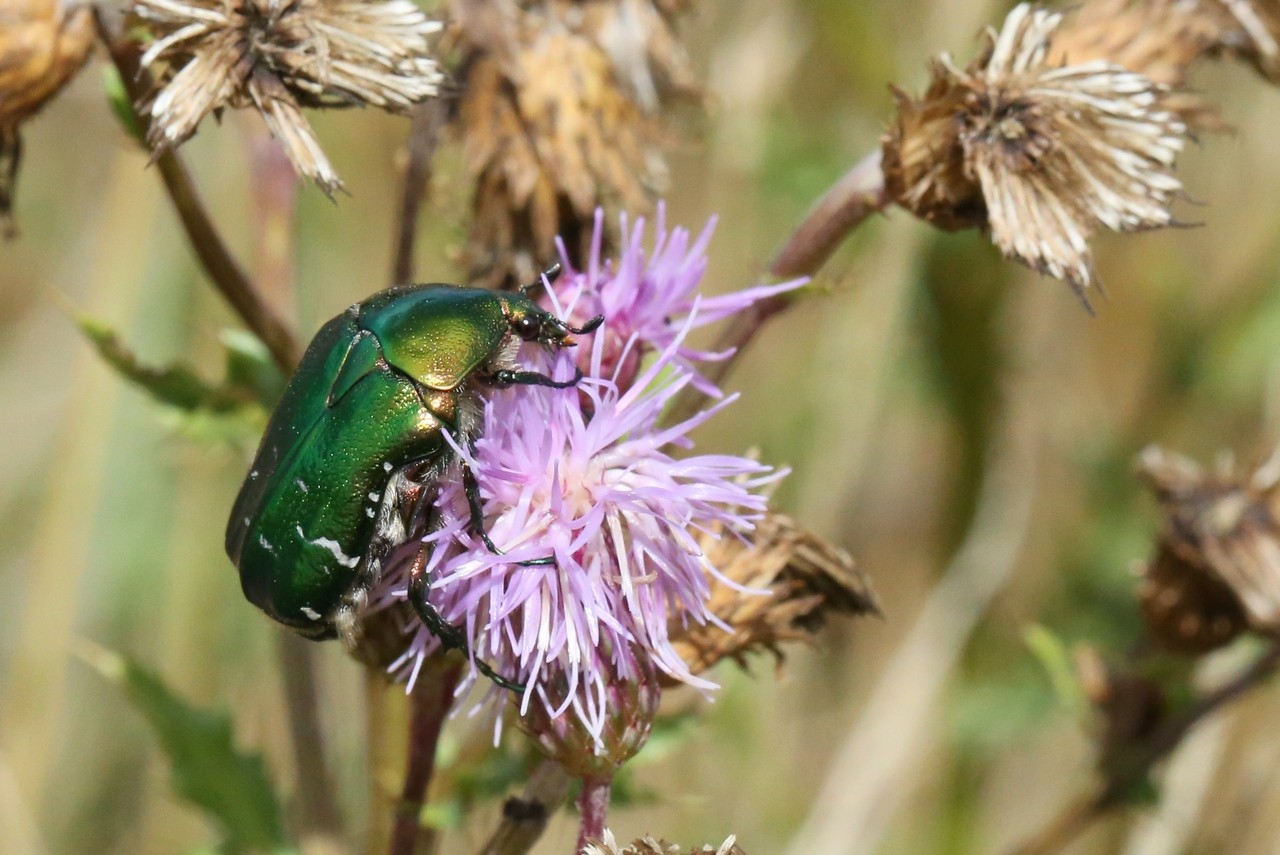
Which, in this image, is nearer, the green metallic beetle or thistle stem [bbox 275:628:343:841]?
the green metallic beetle

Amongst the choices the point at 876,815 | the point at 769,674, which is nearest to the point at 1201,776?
the point at 876,815

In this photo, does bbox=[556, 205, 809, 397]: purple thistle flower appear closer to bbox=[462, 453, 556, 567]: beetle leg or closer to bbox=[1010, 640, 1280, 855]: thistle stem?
bbox=[462, 453, 556, 567]: beetle leg

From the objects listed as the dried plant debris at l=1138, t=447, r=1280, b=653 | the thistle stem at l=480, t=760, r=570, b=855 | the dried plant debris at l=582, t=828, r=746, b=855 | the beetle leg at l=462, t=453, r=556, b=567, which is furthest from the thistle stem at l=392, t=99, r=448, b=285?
the dried plant debris at l=1138, t=447, r=1280, b=653

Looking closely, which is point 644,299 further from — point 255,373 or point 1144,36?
point 1144,36

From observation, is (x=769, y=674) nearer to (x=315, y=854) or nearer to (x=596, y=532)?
(x=315, y=854)

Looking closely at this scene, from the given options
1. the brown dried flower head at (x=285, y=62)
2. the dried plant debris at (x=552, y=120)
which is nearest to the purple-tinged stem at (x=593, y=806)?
the brown dried flower head at (x=285, y=62)

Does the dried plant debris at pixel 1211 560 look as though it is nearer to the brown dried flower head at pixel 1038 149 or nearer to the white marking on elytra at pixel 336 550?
the brown dried flower head at pixel 1038 149

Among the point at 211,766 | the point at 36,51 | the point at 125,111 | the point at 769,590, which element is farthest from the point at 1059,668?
the point at 36,51
